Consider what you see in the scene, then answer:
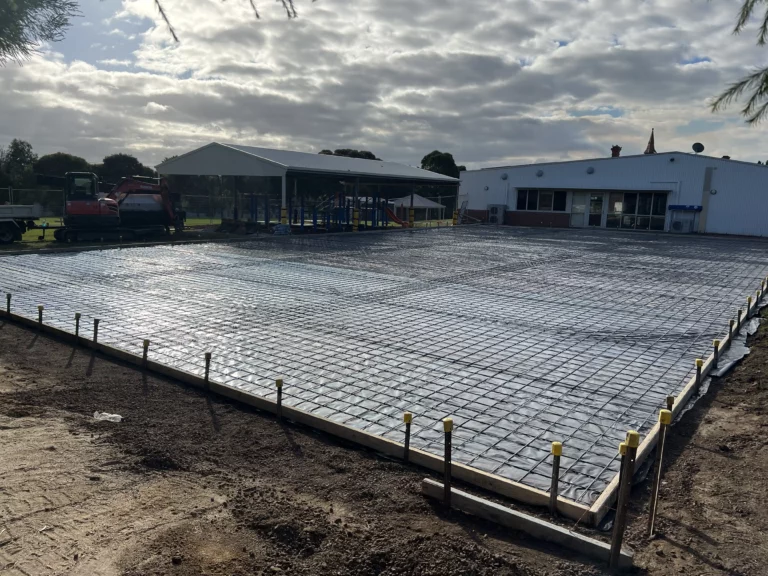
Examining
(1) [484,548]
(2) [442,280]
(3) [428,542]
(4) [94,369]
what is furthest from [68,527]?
(2) [442,280]

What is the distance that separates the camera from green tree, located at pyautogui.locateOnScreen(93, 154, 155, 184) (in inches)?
2250

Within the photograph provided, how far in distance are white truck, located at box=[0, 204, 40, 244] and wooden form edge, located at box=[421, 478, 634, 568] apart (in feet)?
70.7

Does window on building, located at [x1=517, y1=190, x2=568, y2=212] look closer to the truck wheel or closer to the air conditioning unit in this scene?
the air conditioning unit

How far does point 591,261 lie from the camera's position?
1922 cm

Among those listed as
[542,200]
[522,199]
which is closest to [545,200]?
[542,200]

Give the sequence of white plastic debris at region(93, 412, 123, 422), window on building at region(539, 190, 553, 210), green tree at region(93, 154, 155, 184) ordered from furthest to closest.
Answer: green tree at region(93, 154, 155, 184) → window on building at region(539, 190, 553, 210) → white plastic debris at region(93, 412, 123, 422)

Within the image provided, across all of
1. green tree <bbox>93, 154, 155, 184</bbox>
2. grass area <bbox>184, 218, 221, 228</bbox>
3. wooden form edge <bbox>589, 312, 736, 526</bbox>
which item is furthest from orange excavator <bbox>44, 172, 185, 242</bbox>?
green tree <bbox>93, 154, 155, 184</bbox>

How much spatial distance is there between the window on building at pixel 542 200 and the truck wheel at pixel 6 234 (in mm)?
30093

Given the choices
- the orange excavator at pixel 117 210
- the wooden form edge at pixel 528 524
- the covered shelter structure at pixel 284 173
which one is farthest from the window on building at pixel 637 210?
the wooden form edge at pixel 528 524

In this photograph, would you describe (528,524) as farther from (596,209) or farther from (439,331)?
(596,209)

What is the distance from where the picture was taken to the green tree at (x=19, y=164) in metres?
39.0

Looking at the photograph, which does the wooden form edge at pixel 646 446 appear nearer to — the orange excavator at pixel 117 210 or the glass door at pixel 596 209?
the orange excavator at pixel 117 210

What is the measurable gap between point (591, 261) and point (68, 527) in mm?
17989

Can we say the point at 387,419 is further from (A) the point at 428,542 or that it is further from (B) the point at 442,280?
(B) the point at 442,280
